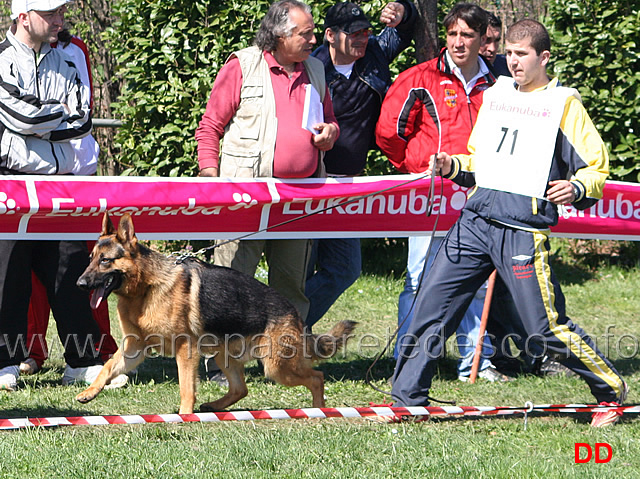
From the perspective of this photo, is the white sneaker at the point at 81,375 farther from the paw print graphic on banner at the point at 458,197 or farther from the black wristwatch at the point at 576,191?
the black wristwatch at the point at 576,191

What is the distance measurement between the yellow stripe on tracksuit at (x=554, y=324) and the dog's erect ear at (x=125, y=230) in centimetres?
239

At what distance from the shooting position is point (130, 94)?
9.55 meters

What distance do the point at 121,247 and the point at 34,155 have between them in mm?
1064

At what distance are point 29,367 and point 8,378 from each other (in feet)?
1.79

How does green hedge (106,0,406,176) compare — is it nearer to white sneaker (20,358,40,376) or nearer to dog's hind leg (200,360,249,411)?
white sneaker (20,358,40,376)

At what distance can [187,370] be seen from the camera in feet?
17.7

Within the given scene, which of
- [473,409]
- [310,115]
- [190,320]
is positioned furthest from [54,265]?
[473,409]

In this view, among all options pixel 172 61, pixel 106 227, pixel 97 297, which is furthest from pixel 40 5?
pixel 172 61

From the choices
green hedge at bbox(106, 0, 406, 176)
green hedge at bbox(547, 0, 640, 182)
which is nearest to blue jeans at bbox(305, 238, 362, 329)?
green hedge at bbox(106, 0, 406, 176)

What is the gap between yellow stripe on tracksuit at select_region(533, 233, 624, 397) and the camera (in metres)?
5.01

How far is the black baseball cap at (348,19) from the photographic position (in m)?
6.41

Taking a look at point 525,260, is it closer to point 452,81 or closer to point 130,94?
point 452,81

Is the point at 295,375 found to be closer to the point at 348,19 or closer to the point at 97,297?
the point at 97,297

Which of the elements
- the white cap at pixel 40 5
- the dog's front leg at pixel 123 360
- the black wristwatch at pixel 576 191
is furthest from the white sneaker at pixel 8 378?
the black wristwatch at pixel 576 191
